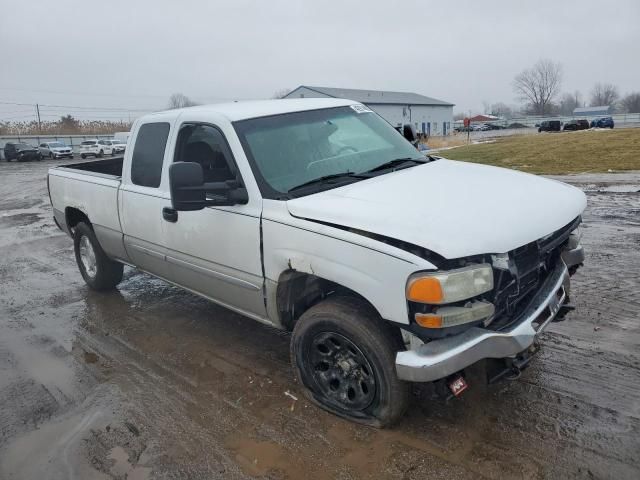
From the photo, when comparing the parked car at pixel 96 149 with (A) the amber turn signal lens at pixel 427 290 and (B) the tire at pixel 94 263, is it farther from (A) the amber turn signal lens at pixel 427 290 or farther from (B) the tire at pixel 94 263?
(A) the amber turn signal lens at pixel 427 290

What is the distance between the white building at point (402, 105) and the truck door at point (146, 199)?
55093mm

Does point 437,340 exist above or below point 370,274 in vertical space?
below

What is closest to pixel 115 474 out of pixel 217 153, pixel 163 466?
pixel 163 466

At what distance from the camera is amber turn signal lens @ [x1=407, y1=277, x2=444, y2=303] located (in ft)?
8.87

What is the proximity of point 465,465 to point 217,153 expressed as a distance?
2.78 metres

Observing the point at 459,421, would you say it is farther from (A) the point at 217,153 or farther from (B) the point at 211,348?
(A) the point at 217,153

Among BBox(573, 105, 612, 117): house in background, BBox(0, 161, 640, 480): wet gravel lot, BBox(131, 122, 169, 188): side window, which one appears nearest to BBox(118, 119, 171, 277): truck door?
BBox(131, 122, 169, 188): side window

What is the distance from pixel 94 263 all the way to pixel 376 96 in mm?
68265

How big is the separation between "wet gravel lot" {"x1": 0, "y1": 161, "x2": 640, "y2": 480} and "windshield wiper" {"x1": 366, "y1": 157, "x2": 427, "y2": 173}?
5.31 ft

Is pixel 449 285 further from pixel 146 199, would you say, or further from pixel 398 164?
pixel 146 199

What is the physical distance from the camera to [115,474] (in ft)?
9.87

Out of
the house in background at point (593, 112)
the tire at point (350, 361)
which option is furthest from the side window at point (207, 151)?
the house in background at point (593, 112)

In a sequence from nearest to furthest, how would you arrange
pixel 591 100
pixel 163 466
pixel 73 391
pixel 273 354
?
pixel 163 466, pixel 73 391, pixel 273 354, pixel 591 100

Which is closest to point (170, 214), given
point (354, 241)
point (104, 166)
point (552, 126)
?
point (354, 241)
